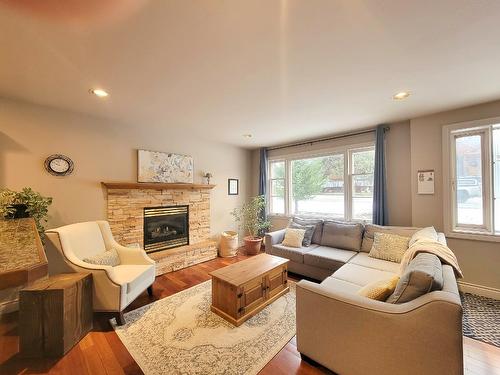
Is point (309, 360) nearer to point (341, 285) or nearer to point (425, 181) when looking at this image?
point (341, 285)

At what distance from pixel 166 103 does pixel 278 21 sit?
180 cm

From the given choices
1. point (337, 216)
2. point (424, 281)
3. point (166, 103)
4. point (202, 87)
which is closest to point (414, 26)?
point (424, 281)

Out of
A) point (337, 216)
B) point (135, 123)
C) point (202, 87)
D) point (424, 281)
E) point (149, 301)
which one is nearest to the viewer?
point (424, 281)

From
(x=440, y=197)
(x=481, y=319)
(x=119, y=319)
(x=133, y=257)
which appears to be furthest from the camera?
(x=440, y=197)

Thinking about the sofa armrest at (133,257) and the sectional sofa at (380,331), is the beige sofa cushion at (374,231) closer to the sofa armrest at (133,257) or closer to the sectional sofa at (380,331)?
the sectional sofa at (380,331)

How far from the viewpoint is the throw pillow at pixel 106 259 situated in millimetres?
2395

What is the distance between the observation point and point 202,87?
2.27 m


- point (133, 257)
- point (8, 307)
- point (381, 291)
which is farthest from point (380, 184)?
point (8, 307)

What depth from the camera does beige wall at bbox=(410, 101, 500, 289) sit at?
2688 millimetres

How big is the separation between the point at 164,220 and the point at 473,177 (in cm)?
484

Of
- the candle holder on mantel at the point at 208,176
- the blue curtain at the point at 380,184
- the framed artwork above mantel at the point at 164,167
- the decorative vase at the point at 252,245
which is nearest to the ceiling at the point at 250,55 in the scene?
the blue curtain at the point at 380,184

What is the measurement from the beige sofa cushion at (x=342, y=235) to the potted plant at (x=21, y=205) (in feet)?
12.5

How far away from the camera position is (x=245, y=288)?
7.35ft

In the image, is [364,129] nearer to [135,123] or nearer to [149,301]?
[135,123]
